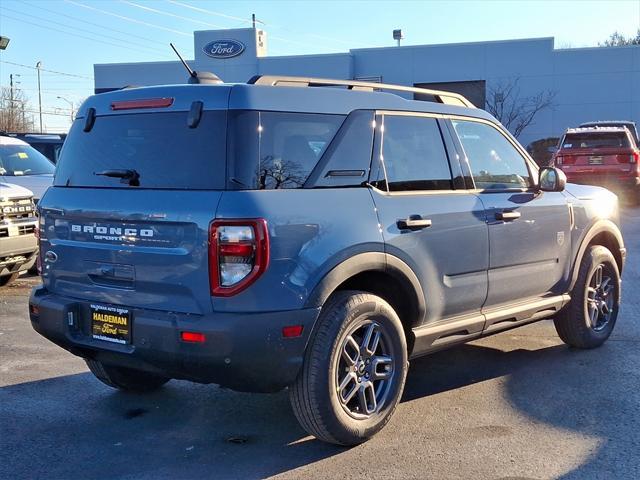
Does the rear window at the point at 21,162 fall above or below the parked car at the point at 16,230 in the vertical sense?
above

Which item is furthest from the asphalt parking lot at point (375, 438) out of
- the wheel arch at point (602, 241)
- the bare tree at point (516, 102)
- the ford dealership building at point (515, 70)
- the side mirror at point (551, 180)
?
the bare tree at point (516, 102)

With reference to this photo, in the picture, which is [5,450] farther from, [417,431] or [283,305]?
[417,431]

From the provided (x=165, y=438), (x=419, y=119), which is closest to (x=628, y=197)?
(x=419, y=119)

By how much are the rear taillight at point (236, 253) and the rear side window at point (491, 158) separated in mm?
2086

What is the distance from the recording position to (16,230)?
27.8 ft

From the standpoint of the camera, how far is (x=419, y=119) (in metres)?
4.73

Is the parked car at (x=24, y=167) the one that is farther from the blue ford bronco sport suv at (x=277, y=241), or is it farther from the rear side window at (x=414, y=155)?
the rear side window at (x=414, y=155)

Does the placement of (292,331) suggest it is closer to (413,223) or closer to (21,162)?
(413,223)

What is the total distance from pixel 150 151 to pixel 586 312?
3.96m

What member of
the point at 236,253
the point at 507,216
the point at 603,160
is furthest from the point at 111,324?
the point at 603,160

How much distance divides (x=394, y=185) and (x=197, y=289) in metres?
1.47

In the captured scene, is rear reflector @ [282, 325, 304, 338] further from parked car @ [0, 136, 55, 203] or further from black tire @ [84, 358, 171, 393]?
parked car @ [0, 136, 55, 203]

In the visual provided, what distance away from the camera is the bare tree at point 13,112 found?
5925cm

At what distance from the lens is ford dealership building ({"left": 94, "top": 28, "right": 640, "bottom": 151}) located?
1214 inches
